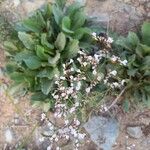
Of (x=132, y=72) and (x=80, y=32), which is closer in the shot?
(x=132, y=72)

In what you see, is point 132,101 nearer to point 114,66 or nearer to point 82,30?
point 114,66

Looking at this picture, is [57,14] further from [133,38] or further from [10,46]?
[133,38]

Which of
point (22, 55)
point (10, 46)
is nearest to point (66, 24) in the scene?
point (22, 55)

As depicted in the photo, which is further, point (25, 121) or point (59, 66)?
point (25, 121)

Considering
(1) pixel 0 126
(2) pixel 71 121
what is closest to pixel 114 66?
(2) pixel 71 121

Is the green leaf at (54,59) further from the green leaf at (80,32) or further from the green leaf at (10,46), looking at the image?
the green leaf at (10,46)

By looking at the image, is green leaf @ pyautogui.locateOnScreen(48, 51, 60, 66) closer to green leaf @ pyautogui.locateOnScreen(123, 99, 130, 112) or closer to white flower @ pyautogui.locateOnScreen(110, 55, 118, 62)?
white flower @ pyautogui.locateOnScreen(110, 55, 118, 62)
